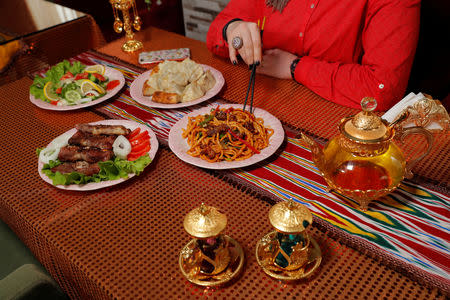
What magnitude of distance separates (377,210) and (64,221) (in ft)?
3.02

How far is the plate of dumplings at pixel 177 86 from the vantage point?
1.54 meters

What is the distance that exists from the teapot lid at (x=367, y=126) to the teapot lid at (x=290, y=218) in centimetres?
26

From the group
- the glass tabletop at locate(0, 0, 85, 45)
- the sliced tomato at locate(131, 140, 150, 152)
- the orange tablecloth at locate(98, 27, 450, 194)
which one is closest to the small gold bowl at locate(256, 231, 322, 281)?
the orange tablecloth at locate(98, 27, 450, 194)

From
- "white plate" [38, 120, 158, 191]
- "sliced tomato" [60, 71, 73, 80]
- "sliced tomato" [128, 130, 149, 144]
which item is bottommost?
"white plate" [38, 120, 158, 191]

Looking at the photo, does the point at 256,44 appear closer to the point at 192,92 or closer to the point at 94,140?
the point at 192,92

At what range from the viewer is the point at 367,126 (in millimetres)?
896

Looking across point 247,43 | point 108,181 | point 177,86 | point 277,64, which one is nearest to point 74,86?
point 177,86

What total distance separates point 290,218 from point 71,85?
1.29 m

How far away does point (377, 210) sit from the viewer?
39.5 inches

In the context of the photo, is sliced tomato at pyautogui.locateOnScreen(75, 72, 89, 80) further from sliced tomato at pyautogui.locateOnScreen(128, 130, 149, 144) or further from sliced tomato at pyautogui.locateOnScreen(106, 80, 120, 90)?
sliced tomato at pyautogui.locateOnScreen(128, 130, 149, 144)

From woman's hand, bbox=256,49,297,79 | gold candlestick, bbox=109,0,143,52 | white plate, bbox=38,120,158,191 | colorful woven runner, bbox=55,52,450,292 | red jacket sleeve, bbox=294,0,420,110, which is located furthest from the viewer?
gold candlestick, bbox=109,0,143,52

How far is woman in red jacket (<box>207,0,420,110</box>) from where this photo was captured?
1.47 meters

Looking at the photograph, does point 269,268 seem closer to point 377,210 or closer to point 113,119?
point 377,210

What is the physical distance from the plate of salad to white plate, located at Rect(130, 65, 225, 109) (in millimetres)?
78
